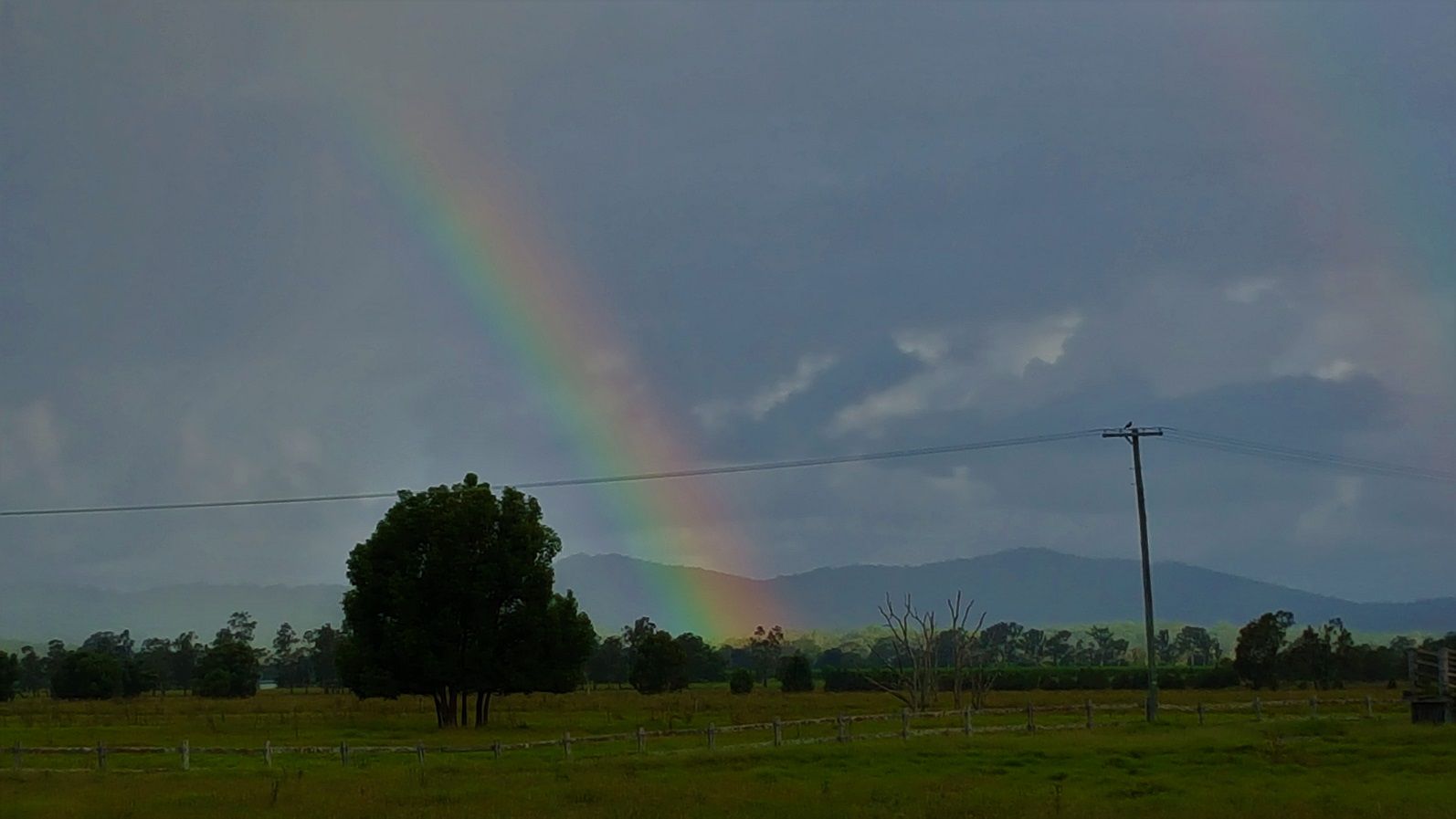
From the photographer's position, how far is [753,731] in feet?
151

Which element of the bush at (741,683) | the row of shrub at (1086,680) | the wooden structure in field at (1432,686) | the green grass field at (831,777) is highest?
the wooden structure in field at (1432,686)

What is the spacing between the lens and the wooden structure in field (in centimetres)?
4172

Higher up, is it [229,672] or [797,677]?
[229,672]

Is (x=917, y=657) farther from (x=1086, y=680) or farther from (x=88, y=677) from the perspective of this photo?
(x=88, y=677)

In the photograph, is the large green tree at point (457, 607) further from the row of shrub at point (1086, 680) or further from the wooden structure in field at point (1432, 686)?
the row of shrub at point (1086, 680)

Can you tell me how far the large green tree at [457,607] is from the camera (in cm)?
5559

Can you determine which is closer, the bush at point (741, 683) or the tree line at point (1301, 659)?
the bush at point (741, 683)

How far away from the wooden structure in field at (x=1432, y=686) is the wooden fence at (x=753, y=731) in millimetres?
3125

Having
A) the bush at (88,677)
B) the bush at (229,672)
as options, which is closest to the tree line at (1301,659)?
the bush at (229,672)

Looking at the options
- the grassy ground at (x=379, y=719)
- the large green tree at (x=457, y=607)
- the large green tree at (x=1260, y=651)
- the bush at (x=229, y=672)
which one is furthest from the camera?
the large green tree at (x=1260, y=651)

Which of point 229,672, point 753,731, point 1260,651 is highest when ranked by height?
point 1260,651

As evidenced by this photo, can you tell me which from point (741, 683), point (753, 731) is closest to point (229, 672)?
point (741, 683)

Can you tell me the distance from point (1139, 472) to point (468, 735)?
91.5 ft

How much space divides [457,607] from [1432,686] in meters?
38.5
